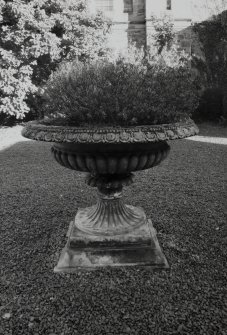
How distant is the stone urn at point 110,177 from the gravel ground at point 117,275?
16cm

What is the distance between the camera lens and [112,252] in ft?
8.75

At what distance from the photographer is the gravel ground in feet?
6.48

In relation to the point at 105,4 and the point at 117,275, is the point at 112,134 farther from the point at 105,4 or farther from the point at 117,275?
the point at 105,4

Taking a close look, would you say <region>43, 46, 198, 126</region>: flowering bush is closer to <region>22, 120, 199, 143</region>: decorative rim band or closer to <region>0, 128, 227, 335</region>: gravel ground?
<region>22, 120, 199, 143</region>: decorative rim band

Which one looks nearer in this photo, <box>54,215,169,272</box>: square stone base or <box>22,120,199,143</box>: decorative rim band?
<box>22,120,199,143</box>: decorative rim band

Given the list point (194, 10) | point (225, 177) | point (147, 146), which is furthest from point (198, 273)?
point (194, 10)

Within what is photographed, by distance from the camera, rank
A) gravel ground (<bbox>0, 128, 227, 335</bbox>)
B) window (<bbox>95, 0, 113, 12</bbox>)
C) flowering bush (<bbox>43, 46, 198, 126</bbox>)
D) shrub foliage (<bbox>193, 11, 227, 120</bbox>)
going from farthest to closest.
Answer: window (<bbox>95, 0, 113, 12</bbox>) → shrub foliage (<bbox>193, 11, 227, 120</bbox>) → flowering bush (<bbox>43, 46, 198, 126</bbox>) → gravel ground (<bbox>0, 128, 227, 335</bbox>)

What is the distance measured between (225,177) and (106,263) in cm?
324

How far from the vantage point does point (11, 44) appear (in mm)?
9430

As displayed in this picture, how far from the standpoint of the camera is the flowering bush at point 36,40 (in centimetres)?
896

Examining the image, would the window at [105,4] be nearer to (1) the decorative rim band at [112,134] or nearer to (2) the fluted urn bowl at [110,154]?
(2) the fluted urn bowl at [110,154]

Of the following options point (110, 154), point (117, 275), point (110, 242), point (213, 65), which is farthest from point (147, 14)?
point (117, 275)

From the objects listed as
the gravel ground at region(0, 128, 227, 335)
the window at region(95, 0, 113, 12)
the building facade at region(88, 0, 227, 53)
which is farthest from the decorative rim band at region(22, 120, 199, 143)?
the window at region(95, 0, 113, 12)

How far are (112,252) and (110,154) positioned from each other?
0.89 meters
